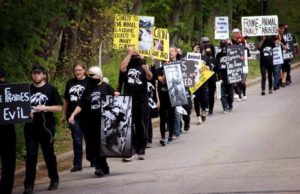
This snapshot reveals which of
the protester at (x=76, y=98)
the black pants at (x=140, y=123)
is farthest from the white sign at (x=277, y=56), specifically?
the protester at (x=76, y=98)

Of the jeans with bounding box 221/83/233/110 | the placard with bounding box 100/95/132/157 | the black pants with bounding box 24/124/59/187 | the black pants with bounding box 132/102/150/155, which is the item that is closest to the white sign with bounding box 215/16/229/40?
the jeans with bounding box 221/83/233/110

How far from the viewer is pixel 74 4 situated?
15.7 m

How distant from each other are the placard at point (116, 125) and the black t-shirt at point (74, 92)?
616 millimetres

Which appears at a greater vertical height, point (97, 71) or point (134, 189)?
point (97, 71)

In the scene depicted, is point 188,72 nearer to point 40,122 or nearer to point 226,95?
point 226,95

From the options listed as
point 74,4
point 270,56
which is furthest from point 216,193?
point 270,56

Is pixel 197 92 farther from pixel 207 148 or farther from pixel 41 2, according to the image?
pixel 41 2

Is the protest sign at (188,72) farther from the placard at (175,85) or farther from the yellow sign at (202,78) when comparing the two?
the placard at (175,85)

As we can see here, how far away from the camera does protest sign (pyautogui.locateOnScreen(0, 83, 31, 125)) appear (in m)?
11.1

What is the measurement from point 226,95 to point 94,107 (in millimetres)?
9275

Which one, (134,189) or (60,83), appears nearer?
(134,189)

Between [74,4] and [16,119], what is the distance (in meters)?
5.13

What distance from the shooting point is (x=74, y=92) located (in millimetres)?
13508

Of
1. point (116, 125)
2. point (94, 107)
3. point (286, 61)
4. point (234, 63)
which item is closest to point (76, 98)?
point (94, 107)
